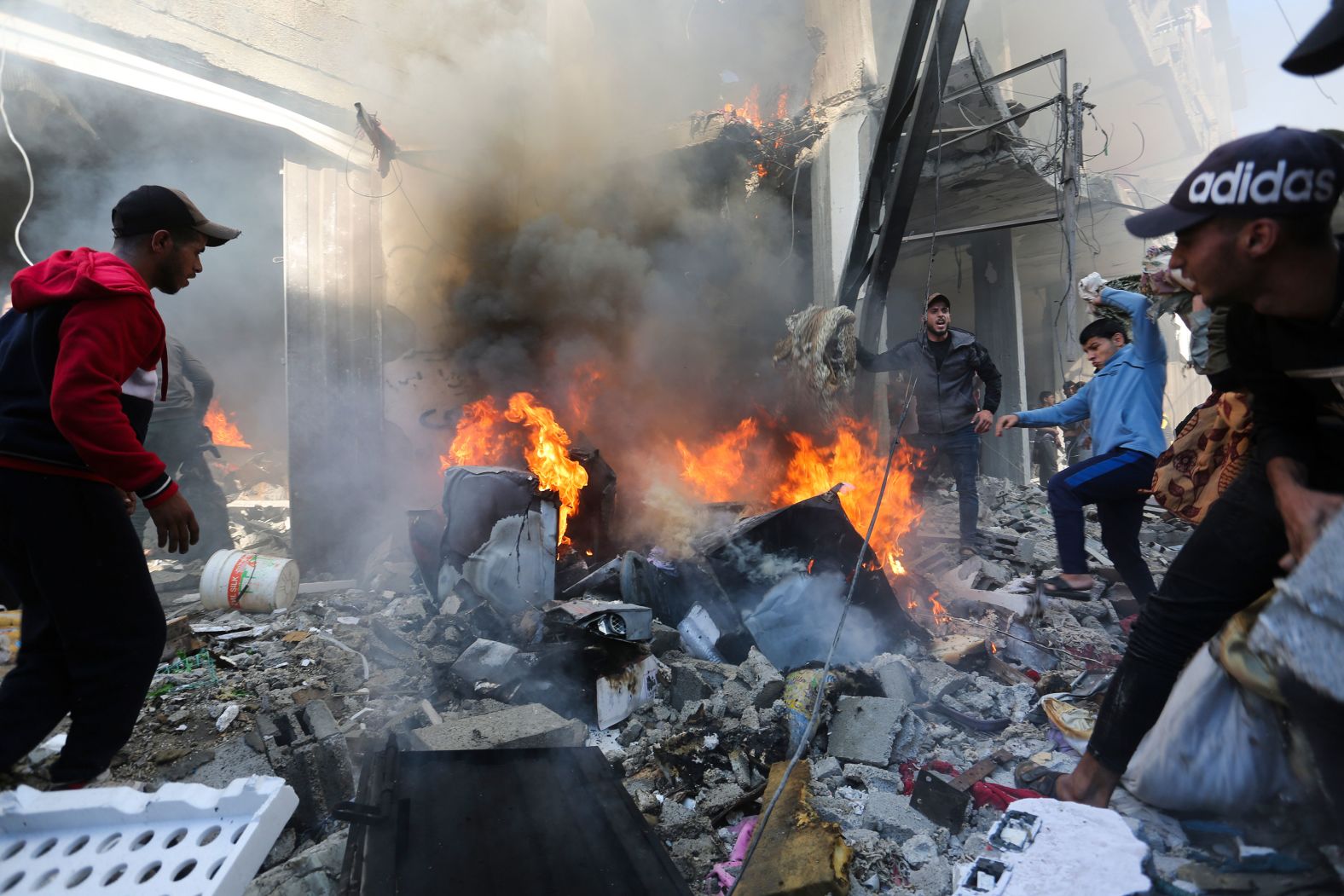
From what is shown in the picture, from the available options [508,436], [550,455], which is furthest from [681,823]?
[508,436]

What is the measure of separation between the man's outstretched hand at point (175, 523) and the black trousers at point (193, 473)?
4143 mm

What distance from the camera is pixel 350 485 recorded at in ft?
22.6

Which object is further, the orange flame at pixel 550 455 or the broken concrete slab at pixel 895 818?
the orange flame at pixel 550 455

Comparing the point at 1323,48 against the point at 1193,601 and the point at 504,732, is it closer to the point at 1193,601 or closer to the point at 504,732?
the point at 1193,601

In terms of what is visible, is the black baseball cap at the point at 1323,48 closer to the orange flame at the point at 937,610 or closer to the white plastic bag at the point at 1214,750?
the white plastic bag at the point at 1214,750

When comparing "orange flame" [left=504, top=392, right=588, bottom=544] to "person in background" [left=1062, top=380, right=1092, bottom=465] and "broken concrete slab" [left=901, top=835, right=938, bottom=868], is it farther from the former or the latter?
"person in background" [left=1062, top=380, right=1092, bottom=465]

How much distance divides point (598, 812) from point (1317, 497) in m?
2.13

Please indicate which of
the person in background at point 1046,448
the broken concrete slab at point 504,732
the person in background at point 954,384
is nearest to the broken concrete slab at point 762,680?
the broken concrete slab at point 504,732

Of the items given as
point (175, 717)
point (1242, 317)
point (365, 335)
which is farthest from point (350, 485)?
point (1242, 317)

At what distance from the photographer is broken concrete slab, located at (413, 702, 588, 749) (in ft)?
8.46

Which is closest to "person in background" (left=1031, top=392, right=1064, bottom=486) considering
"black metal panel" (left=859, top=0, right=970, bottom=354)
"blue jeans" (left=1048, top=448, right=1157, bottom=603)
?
"black metal panel" (left=859, top=0, right=970, bottom=354)

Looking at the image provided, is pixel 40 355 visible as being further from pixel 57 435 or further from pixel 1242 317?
pixel 1242 317

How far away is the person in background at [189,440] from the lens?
5539 millimetres

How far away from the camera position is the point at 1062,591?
4.43 meters
